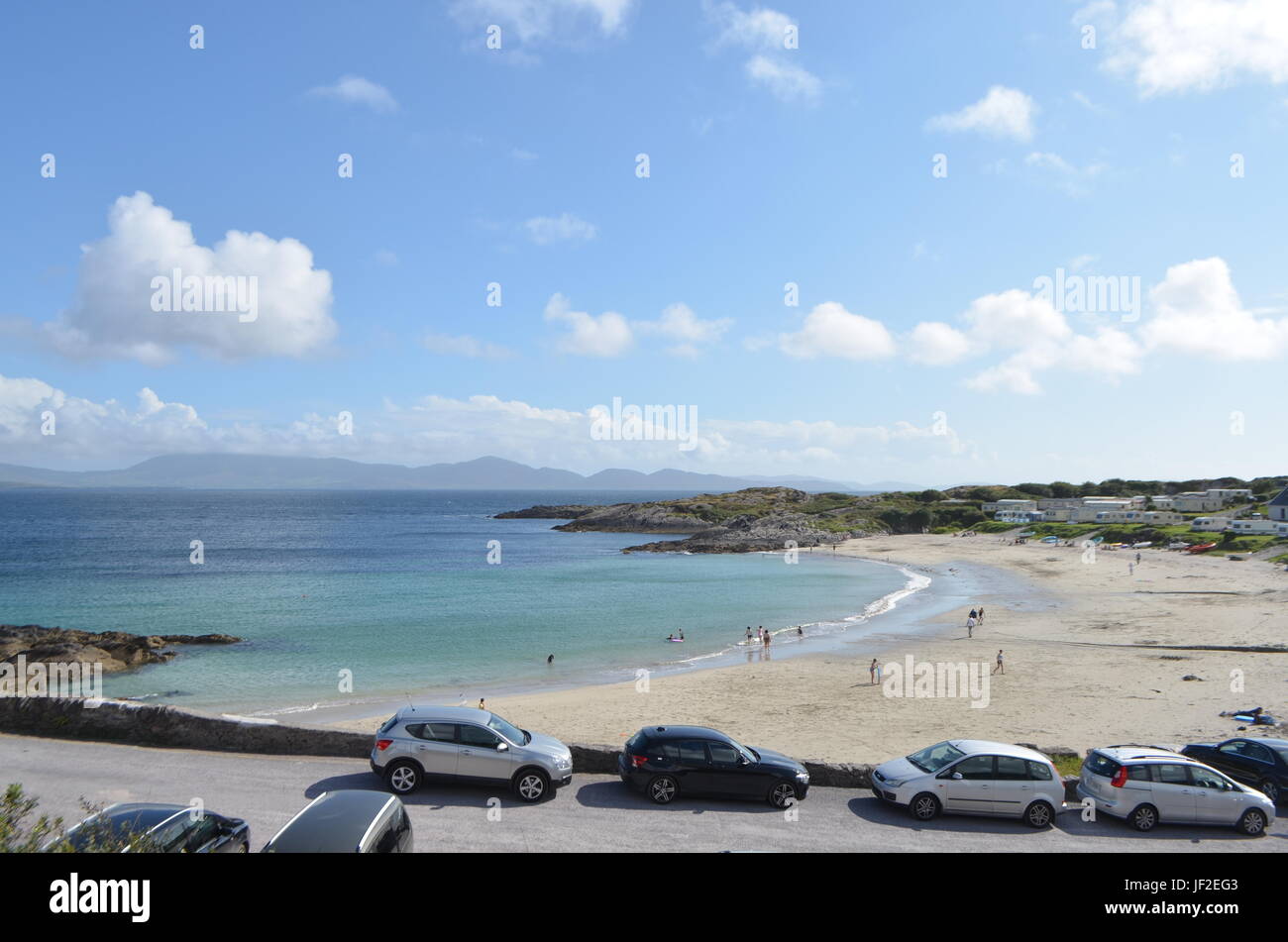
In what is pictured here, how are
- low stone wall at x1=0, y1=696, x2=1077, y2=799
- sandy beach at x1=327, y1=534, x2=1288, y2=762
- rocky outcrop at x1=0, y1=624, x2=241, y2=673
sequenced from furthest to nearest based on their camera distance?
1. rocky outcrop at x1=0, y1=624, x2=241, y2=673
2. sandy beach at x1=327, y1=534, x2=1288, y2=762
3. low stone wall at x1=0, y1=696, x2=1077, y2=799

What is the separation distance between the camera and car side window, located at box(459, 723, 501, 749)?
12.9 m

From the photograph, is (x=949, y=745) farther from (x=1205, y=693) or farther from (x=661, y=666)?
(x=661, y=666)

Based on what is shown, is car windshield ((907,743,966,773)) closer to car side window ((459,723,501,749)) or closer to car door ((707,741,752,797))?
car door ((707,741,752,797))

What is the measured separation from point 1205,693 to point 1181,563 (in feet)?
172

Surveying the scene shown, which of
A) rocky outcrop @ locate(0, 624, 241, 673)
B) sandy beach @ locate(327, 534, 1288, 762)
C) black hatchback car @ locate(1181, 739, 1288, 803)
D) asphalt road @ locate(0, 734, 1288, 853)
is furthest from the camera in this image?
rocky outcrop @ locate(0, 624, 241, 673)

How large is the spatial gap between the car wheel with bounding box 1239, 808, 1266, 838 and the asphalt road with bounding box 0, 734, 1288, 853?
0.17 metres

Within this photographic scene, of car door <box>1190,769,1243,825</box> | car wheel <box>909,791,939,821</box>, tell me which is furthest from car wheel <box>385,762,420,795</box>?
car door <box>1190,769,1243,825</box>

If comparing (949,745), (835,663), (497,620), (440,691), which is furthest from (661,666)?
(949,745)

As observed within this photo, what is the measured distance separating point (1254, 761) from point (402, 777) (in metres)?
16.1

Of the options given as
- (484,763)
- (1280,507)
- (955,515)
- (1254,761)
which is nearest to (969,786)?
(1254,761)

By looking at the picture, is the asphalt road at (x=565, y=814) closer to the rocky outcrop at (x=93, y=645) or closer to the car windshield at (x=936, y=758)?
the car windshield at (x=936, y=758)

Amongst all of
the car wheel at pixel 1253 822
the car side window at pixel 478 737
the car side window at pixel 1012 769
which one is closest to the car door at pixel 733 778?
the car side window at pixel 478 737
